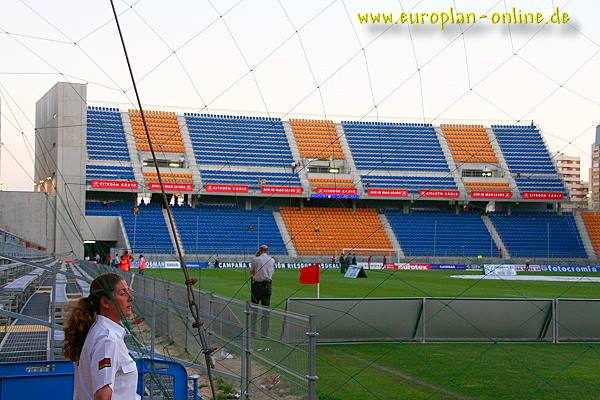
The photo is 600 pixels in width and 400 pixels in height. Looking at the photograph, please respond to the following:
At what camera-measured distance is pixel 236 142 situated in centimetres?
6444

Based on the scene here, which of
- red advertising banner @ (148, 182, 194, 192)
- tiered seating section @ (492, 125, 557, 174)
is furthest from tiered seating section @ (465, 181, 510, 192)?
red advertising banner @ (148, 182, 194, 192)

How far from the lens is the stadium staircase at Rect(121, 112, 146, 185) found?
194ft

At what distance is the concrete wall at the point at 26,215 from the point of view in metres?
47.1

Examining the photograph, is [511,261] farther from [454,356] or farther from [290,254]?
[454,356]

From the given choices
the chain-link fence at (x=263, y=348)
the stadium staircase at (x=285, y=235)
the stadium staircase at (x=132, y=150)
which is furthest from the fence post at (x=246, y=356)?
the stadium staircase at (x=132, y=150)

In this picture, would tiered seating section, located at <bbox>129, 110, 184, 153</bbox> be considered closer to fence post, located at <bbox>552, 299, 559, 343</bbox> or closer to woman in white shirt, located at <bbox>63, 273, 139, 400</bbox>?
fence post, located at <bbox>552, 299, 559, 343</bbox>

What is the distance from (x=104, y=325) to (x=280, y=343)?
3.85 m

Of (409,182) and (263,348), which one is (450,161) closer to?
(409,182)

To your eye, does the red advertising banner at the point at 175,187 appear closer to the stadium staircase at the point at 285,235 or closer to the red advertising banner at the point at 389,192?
the stadium staircase at the point at 285,235

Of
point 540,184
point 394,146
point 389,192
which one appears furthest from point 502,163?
point 389,192

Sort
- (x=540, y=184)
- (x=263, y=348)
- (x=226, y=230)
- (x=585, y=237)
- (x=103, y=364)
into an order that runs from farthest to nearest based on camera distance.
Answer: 1. (x=540, y=184)
2. (x=585, y=237)
3. (x=226, y=230)
4. (x=263, y=348)
5. (x=103, y=364)

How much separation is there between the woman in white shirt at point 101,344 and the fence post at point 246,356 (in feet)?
13.7

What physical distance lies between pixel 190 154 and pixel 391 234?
16.5 meters

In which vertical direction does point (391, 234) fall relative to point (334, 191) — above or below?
below
